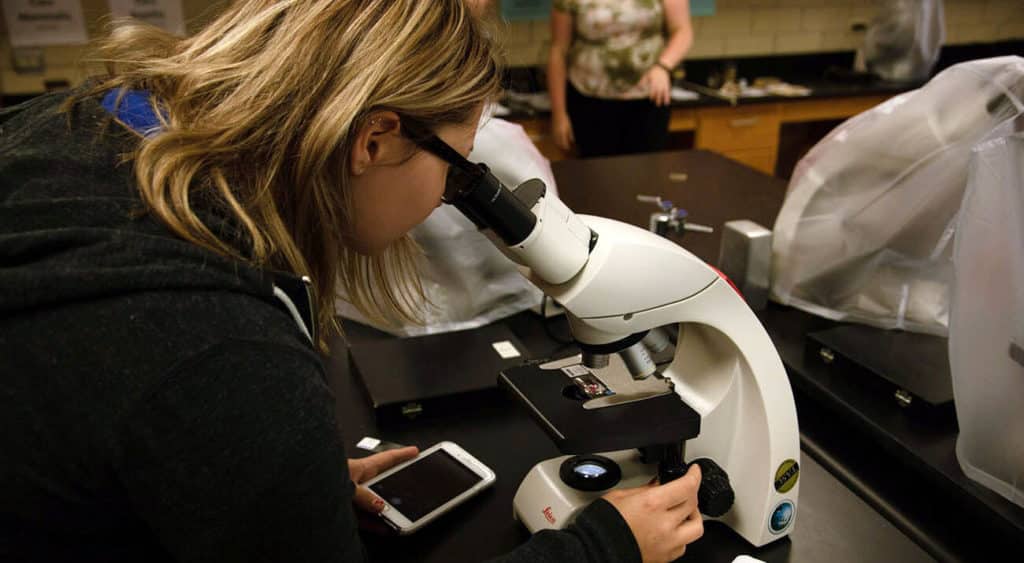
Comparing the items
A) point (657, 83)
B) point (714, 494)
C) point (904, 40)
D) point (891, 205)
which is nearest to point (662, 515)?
point (714, 494)

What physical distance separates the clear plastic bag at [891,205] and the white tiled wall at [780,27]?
2.38m

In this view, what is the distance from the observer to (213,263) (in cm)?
61

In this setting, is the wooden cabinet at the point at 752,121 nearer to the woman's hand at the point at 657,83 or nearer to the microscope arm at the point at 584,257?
the woman's hand at the point at 657,83

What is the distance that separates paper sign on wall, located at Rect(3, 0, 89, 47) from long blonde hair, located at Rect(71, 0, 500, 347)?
2.73m

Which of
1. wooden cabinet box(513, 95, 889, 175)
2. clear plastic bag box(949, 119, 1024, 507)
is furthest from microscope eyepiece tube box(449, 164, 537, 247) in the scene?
wooden cabinet box(513, 95, 889, 175)

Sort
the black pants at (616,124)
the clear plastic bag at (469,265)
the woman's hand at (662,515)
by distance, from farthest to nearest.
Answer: the black pants at (616,124)
the clear plastic bag at (469,265)
the woman's hand at (662,515)

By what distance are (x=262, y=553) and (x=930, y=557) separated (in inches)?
29.3

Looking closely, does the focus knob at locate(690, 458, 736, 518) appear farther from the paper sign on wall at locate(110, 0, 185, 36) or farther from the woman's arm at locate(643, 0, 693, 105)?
the paper sign on wall at locate(110, 0, 185, 36)

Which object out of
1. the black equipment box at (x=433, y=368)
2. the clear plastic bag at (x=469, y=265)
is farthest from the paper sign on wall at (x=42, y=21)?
the black equipment box at (x=433, y=368)

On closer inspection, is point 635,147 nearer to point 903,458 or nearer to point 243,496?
point 903,458

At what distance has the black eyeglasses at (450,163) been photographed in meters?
0.74

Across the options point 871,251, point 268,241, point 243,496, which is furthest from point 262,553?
point 871,251

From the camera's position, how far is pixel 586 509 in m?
0.83

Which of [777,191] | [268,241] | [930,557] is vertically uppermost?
[268,241]
